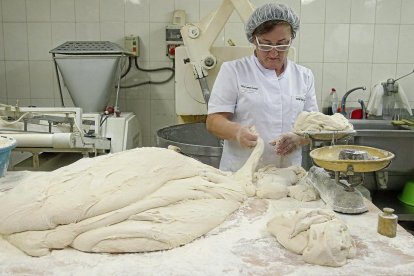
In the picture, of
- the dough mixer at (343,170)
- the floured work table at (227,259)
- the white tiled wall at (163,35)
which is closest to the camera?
the floured work table at (227,259)

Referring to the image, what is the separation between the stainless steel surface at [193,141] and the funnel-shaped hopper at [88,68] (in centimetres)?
61

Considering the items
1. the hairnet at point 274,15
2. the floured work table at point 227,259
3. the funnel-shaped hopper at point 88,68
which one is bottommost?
the floured work table at point 227,259

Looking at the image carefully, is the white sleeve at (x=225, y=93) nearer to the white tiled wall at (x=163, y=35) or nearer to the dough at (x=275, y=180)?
the dough at (x=275, y=180)

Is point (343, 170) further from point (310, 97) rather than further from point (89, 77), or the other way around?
point (89, 77)

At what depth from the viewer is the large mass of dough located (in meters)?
1.15

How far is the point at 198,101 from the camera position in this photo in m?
2.79

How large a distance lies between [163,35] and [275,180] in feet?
7.16

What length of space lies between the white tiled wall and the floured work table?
2426 mm

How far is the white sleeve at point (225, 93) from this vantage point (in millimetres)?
2023

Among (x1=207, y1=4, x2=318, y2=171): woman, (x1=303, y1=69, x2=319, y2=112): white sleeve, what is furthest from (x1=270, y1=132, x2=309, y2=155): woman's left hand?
(x1=303, y1=69, x2=319, y2=112): white sleeve

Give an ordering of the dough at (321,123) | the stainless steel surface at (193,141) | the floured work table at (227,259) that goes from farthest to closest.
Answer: the stainless steel surface at (193,141) → the dough at (321,123) → the floured work table at (227,259)

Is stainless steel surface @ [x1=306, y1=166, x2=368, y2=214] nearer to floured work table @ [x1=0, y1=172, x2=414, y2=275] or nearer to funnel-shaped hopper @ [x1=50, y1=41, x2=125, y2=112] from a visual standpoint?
floured work table @ [x1=0, y1=172, x2=414, y2=275]

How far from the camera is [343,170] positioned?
1330 millimetres

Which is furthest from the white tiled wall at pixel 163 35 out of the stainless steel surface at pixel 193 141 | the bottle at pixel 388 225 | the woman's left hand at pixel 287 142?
the bottle at pixel 388 225
